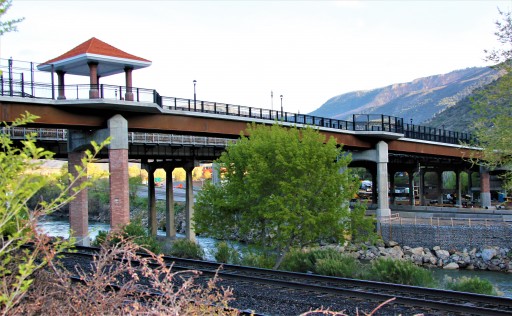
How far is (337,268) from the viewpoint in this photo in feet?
71.2

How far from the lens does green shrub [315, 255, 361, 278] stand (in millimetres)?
21422

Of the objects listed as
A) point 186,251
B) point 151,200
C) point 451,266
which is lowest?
point 451,266

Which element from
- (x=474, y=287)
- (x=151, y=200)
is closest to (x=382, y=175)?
(x=151, y=200)

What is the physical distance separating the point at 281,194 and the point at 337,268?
7338mm

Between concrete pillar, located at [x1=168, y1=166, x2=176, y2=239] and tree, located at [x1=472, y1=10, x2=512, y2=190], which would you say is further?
concrete pillar, located at [x1=168, y1=166, x2=176, y2=239]

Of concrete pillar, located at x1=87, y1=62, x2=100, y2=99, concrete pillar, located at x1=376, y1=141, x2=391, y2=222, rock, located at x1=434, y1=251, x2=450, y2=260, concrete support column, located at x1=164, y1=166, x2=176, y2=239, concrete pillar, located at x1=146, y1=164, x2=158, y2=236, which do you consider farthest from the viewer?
concrete pillar, located at x1=146, y1=164, x2=158, y2=236

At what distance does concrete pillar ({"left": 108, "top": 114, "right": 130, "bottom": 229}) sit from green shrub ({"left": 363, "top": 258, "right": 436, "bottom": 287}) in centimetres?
1583

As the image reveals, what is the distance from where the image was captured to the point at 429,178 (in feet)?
440

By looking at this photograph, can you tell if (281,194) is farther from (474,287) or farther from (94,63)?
(94,63)

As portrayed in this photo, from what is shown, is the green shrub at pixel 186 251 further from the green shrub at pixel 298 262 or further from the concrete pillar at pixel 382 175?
the concrete pillar at pixel 382 175

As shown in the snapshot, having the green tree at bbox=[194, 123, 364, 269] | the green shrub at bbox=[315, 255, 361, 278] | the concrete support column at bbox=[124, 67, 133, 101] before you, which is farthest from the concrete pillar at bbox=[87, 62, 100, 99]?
the green shrub at bbox=[315, 255, 361, 278]

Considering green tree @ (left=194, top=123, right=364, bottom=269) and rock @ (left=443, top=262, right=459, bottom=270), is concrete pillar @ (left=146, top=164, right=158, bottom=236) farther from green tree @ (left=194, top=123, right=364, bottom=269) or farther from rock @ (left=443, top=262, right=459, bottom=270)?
rock @ (left=443, top=262, right=459, bottom=270)

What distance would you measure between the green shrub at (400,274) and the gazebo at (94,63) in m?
17.9

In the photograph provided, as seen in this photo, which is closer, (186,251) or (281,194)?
(281,194)
